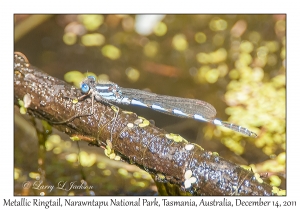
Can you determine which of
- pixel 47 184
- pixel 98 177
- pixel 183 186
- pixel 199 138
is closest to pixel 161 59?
pixel 199 138

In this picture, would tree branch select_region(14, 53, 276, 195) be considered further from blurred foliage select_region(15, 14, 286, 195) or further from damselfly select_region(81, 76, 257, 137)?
blurred foliage select_region(15, 14, 286, 195)

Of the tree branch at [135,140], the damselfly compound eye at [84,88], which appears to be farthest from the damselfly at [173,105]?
the tree branch at [135,140]

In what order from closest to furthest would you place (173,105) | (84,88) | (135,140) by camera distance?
(135,140) < (84,88) < (173,105)

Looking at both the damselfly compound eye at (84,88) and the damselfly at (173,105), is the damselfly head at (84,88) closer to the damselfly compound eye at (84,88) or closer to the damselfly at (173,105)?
the damselfly compound eye at (84,88)

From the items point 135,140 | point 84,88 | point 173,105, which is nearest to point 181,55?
point 173,105

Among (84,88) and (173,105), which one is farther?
(173,105)

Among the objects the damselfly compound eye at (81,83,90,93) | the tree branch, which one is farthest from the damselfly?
the tree branch

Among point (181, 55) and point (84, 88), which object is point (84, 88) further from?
point (181, 55)
